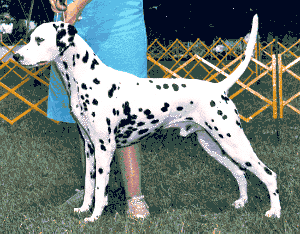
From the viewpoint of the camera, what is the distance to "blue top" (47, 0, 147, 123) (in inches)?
95.4

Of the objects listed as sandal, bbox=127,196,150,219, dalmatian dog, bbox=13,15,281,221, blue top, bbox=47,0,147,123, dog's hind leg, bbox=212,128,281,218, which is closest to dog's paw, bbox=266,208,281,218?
dalmatian dog, bbox=13,15,281,221

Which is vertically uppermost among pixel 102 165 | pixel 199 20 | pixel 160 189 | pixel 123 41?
pixel 123 41

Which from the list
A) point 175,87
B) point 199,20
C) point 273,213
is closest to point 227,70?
point 199,20

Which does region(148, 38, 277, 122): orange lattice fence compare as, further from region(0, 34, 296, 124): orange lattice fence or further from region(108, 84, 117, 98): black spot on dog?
region(108, 84, 117, 98): black spot on dog

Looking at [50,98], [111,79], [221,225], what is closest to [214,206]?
[221,225]

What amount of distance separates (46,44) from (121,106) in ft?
2.06

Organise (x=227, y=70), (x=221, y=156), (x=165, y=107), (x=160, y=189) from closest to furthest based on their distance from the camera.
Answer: (x=165, y=107) → (x=221, y=156) → (x=160, y=189) → (x=227, y=70)

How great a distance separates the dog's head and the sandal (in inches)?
49.7

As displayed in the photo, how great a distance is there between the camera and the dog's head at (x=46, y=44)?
1956 mm

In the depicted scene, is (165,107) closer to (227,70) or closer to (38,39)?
(38,39)

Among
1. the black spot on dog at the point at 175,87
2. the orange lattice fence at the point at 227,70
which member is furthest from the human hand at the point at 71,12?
the orange lattice fence at the point at 227,70

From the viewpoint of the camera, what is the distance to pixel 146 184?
3.16 m

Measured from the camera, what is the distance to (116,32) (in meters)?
2.44

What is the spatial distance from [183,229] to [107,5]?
70.2 inches
